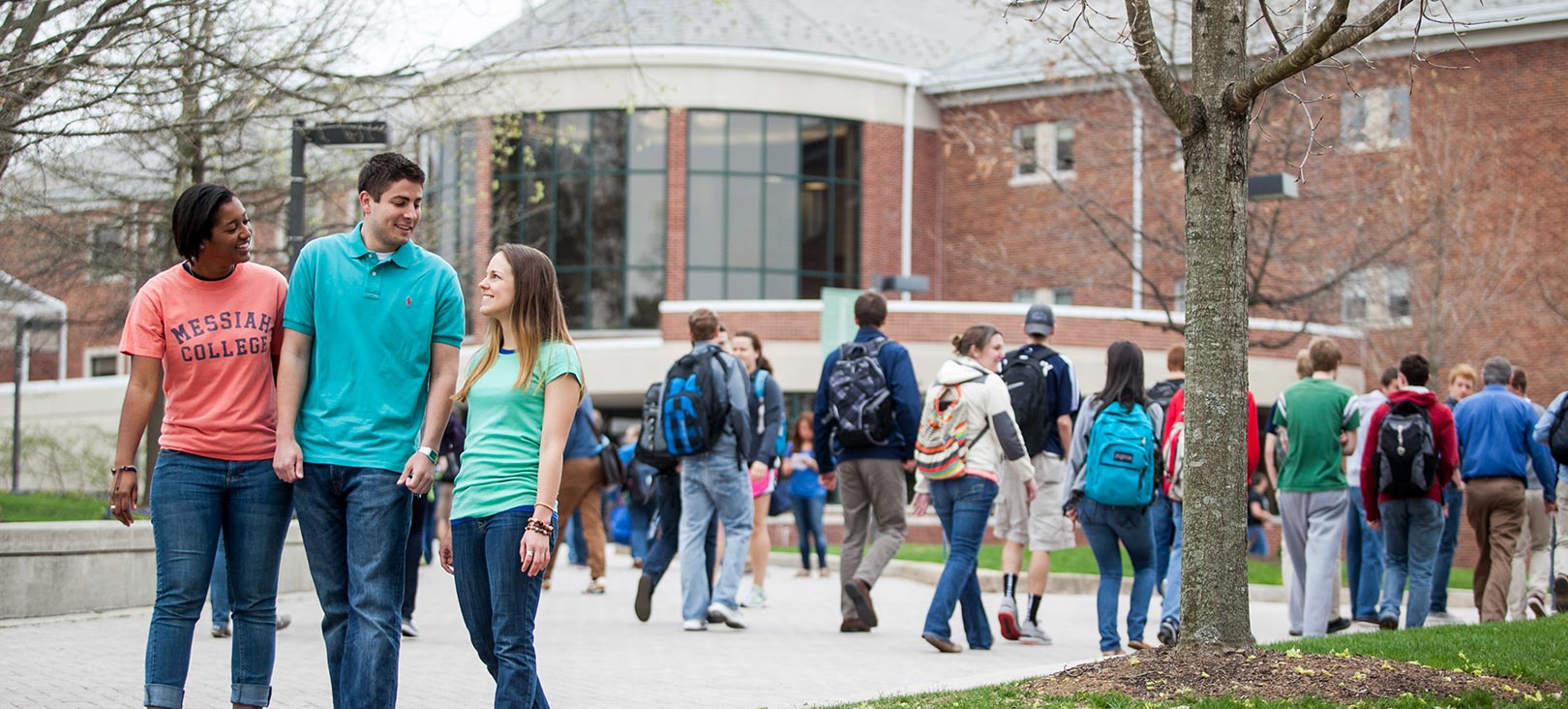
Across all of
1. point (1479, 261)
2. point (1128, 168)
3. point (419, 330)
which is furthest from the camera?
point (1128, 168)

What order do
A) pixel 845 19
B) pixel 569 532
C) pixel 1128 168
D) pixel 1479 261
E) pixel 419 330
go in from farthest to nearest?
pixel 845 19
pixel 1128 168
pixel 1479 261
pixel 569 532
pixel 419 330

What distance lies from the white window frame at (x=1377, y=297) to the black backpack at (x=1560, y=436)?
1554cm

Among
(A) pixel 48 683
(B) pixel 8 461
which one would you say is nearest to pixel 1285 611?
(A) pixel 48 683

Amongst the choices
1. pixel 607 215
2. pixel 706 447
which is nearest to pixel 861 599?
pixel 706 447

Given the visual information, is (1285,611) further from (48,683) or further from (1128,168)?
(1128,168)

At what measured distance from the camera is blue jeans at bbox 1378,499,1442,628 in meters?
10.5

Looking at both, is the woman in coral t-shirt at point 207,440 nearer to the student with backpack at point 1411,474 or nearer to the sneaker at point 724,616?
the sneaker at point 724,616

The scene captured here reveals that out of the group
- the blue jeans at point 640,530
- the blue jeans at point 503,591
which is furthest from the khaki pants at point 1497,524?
the blue jeans at point 640,530

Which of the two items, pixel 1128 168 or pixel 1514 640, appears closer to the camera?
pixel 1514 640

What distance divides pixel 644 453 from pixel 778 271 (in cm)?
2379

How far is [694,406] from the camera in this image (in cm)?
1057

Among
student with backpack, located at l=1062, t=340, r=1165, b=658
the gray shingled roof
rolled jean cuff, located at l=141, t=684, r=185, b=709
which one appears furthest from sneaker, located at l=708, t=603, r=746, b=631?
the gray shingled roof

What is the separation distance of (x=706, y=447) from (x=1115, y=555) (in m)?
2.69

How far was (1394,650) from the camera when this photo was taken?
7.50 metres
